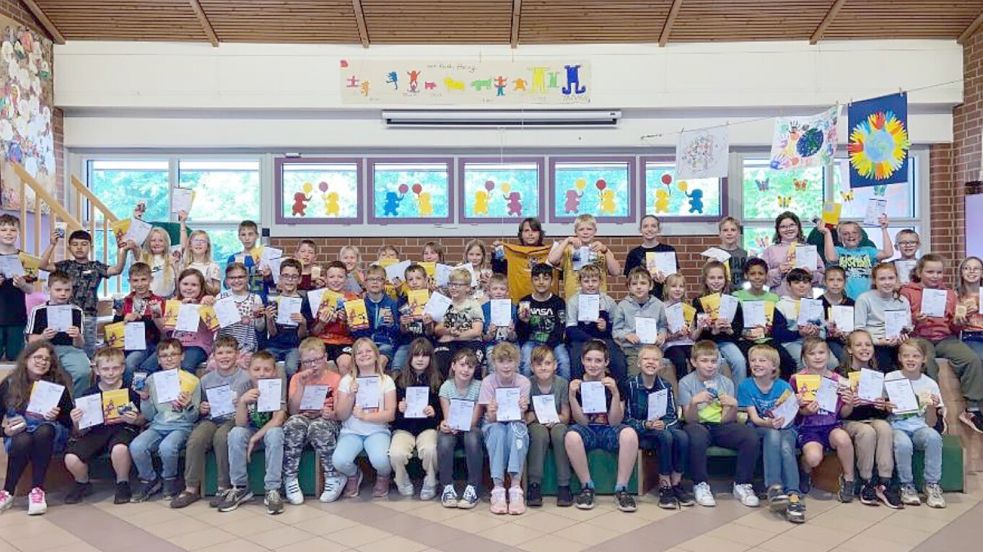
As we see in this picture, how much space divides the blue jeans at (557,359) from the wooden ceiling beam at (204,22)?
17.9 ft

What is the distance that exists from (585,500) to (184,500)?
257cm

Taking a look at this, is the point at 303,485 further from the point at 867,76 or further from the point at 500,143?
the point at 867,76

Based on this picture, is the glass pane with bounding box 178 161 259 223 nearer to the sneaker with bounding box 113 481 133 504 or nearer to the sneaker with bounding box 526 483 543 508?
the sneaker with bounding box 113 481 133 504

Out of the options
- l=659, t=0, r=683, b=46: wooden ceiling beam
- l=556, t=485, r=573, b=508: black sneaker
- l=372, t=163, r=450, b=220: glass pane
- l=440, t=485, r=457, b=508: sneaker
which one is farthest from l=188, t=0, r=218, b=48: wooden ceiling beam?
l=556, t=485, r=573, b=508: black sneaker

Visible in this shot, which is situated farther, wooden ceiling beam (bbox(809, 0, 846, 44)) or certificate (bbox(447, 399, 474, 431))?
wooden ceiling beam (bbox(809, 0, 846, 44))

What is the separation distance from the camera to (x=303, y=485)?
4.77 meters

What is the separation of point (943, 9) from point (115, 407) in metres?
9.17

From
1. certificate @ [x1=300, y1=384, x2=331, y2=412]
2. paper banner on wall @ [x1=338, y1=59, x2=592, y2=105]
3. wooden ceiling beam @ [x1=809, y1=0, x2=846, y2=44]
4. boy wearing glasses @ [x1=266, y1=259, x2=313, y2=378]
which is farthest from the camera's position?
paper banner on wall @ [x1=338, y1=59, x2=592, y2=105]

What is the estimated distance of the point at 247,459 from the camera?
4.67m

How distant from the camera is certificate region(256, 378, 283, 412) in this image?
4.71 m

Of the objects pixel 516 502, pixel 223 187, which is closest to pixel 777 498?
pixel 516 502

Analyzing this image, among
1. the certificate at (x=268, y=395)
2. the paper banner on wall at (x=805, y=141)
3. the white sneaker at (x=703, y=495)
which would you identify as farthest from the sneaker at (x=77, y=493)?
the paper banner on wall at (x=805, y=141)

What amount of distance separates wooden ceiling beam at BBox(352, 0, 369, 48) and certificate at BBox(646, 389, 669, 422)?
5482 mm

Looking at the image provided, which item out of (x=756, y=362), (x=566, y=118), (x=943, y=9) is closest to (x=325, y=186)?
(x=566, y=118)
